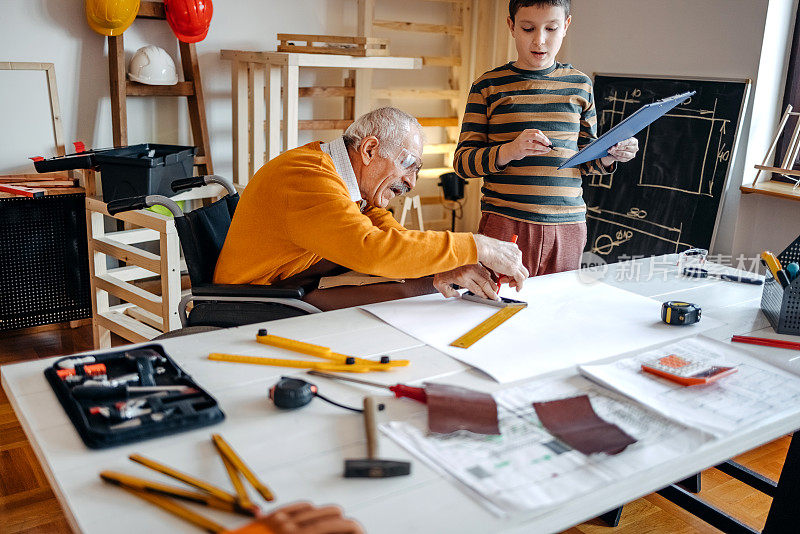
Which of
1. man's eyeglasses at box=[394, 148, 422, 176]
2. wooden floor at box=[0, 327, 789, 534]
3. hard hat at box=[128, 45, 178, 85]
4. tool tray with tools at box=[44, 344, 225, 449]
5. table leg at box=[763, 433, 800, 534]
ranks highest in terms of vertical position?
hard hat at box=[128, 45, 178, 85]

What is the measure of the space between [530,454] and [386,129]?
1064 mm

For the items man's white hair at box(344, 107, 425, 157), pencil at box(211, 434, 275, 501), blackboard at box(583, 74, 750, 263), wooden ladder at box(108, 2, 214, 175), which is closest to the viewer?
pencil at box(211, 434, 275, 501)

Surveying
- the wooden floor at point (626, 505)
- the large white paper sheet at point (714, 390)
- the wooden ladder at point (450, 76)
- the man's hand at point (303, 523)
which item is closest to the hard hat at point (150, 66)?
the wooden ladder at point (450, 76)

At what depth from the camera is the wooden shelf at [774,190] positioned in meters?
3.12

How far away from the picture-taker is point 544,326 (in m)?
1.61

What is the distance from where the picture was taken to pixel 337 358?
1.36m

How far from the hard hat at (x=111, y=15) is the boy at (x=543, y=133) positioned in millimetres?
1817

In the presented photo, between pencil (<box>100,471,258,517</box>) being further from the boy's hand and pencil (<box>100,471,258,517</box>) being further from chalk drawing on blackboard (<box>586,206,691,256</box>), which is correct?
chalk drawing on blackboard (<box>586,206,691,256</box>)

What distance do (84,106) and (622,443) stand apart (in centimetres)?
334

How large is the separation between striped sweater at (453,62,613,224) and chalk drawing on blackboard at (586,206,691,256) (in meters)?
1.40

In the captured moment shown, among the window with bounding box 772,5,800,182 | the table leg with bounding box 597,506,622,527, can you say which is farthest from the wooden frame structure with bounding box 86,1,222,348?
the window with bounding box 772,5,800,182

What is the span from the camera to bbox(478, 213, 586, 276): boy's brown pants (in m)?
2.38

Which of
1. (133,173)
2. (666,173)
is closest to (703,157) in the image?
(666,173)

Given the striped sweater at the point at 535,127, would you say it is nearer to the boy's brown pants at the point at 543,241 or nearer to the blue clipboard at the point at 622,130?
the boy's brown pants at the point at 543,241
